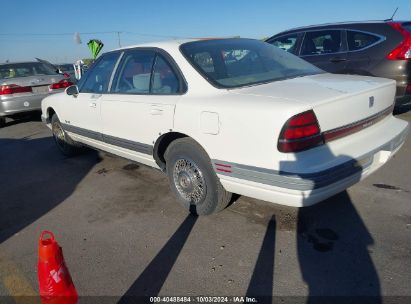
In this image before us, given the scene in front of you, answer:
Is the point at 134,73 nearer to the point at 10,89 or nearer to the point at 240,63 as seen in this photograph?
the point at 240,63

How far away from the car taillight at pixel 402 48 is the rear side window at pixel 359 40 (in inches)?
12.0

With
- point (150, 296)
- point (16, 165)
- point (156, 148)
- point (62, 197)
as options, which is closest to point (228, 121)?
point (156, 148)

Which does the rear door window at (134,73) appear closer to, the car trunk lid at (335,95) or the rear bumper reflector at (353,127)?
the car trunk lid at (335,95)

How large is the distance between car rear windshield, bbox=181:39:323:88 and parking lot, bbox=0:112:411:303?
1.24m

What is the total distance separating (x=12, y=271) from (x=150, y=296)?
121cm

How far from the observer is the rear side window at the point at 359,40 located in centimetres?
570

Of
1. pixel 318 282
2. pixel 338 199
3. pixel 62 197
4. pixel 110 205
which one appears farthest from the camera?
pixel 62 197

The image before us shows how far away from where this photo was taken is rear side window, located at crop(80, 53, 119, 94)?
4352 mm

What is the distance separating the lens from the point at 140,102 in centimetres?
362

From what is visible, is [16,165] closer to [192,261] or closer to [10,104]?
[10,104]

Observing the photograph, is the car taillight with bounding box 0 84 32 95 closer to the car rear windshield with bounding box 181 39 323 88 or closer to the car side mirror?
the car side mirror

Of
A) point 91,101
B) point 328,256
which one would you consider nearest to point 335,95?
point 328,256

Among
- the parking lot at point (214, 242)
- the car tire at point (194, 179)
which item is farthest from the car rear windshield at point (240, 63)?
the parking lot at point (214, 242)

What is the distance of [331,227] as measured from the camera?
306cm
